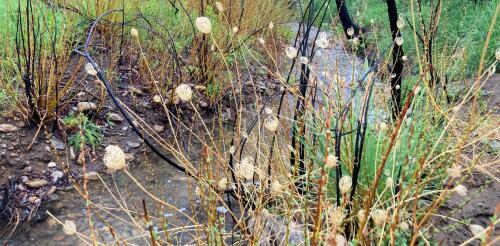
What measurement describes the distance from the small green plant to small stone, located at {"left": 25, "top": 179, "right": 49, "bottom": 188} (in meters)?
0.33

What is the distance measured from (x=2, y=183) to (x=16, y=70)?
789mm

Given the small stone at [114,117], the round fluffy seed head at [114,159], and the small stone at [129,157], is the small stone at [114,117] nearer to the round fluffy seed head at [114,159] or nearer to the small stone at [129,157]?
the small stone at [129,157]

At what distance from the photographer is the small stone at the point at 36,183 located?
2.57 metres

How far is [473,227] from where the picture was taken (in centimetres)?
97

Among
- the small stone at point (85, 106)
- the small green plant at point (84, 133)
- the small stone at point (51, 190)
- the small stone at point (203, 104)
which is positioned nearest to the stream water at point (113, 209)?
the small stone at point (51, 190)

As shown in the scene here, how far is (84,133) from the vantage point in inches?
118

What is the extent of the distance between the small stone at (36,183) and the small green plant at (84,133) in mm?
335

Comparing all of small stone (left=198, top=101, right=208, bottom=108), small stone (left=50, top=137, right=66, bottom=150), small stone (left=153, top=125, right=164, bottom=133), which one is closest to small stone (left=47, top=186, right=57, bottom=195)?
small stone (left=50, top=137, right=66, bottom=150)

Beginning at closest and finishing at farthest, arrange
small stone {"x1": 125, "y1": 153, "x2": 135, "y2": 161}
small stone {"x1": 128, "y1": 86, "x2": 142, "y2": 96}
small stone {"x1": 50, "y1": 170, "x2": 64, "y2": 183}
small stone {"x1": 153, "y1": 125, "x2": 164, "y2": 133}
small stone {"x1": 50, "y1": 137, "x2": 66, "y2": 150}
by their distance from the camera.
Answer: small stone {"x1": 50, "y1": 170, "x2": 64, "y2": 183} < small stone {"x1": 50, "y1": 137, "x2": 66, "y2": 150} < small stone {"x1": 125, "y1": 153, "x2": 135, "y2": 161} < small stone {"x1": 153, "y1": 125, "x2": 164, "y2": 133} < small stone {"x1": 128, "y1": 86, "x2": 142, "y2": 96}

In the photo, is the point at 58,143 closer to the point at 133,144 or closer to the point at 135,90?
the point at 133,144

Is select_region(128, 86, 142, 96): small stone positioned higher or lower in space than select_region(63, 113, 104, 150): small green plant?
higher

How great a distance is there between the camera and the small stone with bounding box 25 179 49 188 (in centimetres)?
257

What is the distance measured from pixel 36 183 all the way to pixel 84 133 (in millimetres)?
497

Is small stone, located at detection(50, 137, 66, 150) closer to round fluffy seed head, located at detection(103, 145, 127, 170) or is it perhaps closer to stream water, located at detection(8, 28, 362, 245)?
stream water, located at detection(8, 28, 362, 245)
